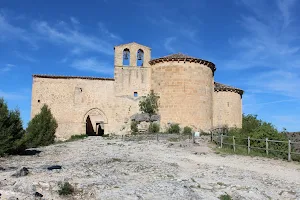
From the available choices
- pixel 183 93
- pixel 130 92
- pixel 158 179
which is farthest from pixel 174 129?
pixel 158 179

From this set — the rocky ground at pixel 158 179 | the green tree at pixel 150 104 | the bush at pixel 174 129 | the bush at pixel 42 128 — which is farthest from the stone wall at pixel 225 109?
the rocky ground at pixel 158 179

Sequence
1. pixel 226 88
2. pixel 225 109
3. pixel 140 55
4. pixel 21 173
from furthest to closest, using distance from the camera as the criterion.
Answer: pixel 226 88, pixel 225 109, pixel 140 55, pixel 21 173

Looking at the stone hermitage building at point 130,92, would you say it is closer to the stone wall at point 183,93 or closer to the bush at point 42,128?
the stone wall at point 183,93

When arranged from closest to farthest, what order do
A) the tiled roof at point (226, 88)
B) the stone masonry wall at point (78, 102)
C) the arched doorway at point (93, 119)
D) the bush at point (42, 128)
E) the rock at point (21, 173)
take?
the rock at point (21, 173)
the bush at point (42, 128)
the stone masonry wall at point (78, 102)
the arched doorway at point (93, 119)
the tiled roof at point (226, 88)

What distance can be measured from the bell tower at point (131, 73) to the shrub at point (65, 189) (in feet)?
68.9

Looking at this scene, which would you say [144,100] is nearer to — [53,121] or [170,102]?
[170,102]

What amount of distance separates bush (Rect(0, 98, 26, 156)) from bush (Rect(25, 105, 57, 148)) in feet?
20.2

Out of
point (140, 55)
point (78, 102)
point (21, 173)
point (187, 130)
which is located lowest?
point (21, 173)

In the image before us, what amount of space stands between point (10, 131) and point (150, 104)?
15.1 meters

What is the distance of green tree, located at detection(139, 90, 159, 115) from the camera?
28.2 metres

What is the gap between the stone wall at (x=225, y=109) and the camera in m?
30.4

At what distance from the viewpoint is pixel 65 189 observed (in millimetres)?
7902

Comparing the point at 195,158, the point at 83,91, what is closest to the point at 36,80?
the point at 83,91

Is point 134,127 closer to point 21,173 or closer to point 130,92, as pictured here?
point 130,92
